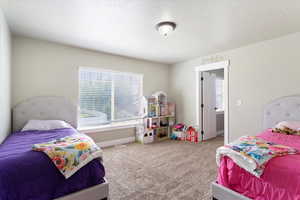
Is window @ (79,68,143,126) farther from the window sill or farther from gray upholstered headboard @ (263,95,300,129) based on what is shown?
gray upholstered headboard @ (263,95,300,129)

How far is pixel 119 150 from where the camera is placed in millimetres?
3336

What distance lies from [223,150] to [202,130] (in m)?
2.79

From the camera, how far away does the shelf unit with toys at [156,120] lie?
397 centimetres

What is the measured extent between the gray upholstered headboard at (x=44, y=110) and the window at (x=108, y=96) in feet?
1.08

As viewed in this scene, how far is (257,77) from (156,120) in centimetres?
270

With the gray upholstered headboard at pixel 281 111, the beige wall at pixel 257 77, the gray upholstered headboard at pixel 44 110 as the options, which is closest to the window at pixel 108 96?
the gray upholstered headboard at pixel 44 110

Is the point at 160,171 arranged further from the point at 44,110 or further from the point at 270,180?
the point at 44,110

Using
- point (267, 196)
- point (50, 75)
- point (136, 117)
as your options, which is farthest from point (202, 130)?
point (50, 75)

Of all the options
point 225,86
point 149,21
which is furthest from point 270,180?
point 225,86

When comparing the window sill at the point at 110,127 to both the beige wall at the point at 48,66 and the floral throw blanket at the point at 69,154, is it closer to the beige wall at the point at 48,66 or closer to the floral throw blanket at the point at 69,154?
the beige wall at the point at 48,66

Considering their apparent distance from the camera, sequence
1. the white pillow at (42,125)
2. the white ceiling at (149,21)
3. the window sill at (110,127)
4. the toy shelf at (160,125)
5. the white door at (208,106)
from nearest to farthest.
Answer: the white ceiling at (149,21)
the white pillow at (42,125)
the window sill at (110,127)
the toy shelf at (160,125)
the white door at (208,106)

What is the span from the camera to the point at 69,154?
4.61ft

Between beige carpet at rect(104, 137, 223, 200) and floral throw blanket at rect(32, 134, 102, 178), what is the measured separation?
27.2 inches

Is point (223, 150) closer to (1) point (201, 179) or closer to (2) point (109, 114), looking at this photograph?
(1) point (201, 179)
